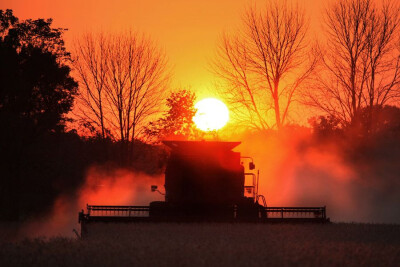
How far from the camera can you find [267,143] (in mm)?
47250

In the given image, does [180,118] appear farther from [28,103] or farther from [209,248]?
[209,248]

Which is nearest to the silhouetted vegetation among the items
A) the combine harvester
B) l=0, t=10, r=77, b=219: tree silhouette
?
l=0, t=10, r=77, b=219: tree silhouette

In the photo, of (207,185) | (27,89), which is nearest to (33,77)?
(27,89)

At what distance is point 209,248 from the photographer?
18.9 meters

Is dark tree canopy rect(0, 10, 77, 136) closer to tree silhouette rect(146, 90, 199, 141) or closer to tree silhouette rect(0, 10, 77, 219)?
tree silhouette rect(0, 10, 77, 219)

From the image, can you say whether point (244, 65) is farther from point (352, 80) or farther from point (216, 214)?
point (216, 214)

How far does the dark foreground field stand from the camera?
53.8ft

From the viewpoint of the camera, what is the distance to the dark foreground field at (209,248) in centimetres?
1639

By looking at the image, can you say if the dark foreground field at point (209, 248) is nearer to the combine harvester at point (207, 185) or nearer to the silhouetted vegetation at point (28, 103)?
the combine harvester at point (207, 185)

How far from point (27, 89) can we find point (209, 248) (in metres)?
28.7

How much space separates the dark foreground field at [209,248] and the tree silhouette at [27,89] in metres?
19.6

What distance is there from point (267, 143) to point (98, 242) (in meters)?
28.3

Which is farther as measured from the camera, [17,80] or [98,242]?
[17,80]

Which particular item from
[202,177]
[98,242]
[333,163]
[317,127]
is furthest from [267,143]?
[98,242]
